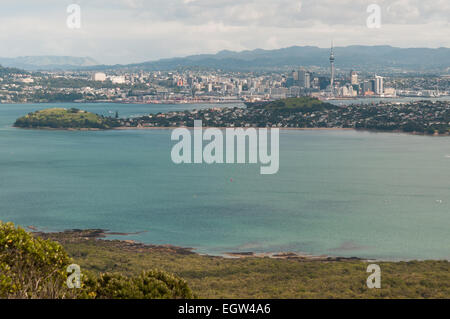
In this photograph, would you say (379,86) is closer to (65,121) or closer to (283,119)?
(283,119)

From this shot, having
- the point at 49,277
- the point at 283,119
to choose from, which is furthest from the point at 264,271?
the point at 283,119

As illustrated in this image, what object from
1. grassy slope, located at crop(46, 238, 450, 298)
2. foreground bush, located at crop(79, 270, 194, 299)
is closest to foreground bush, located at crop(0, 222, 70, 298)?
foreground bush, located at crop(79, 270, 194, 299)

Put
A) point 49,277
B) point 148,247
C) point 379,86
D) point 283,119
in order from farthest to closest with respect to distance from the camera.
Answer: point 379,86 → point 283,119 → point 148,247 → point 49,277

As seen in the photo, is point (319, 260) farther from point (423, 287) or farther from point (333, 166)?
point (333, 166)

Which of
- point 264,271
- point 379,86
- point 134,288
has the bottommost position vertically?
point 264,271

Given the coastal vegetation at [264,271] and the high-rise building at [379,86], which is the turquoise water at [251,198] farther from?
the high-rise building at [379,86]
